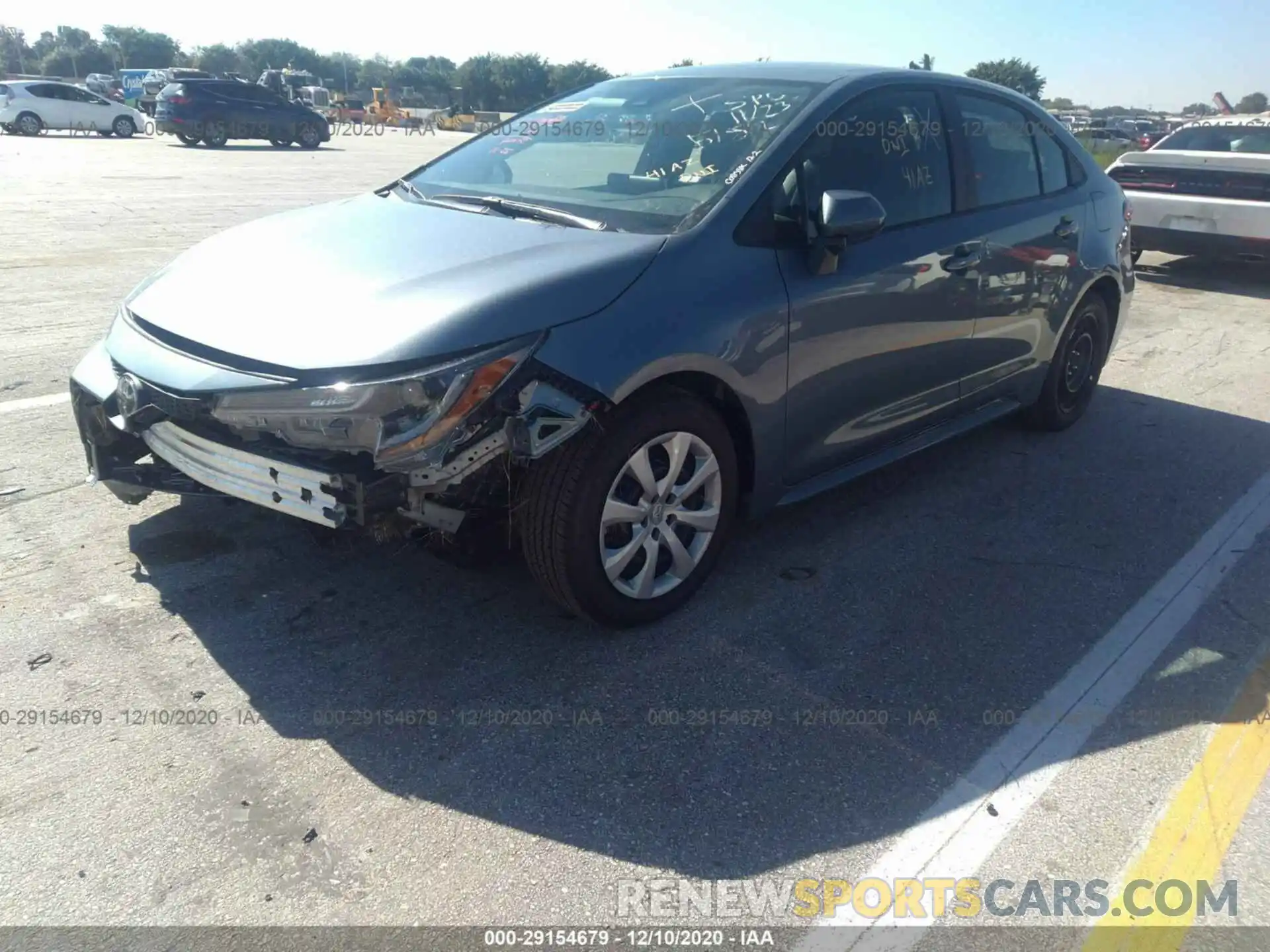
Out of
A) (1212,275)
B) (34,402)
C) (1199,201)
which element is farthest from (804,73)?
(1212,275)

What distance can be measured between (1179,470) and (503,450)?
3.83 metres

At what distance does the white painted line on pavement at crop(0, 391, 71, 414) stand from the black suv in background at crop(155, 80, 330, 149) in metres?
24.6

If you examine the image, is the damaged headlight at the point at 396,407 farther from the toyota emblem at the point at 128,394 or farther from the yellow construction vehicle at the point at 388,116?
the yellow construction vehicle at the point at 388,116

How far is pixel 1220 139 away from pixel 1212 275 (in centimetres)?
158

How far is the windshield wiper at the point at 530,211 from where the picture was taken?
336 centimetres

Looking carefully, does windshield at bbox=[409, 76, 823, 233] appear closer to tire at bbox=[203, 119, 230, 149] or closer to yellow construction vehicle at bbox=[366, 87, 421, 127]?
tire at bbox=[203, 119, 230, 149]

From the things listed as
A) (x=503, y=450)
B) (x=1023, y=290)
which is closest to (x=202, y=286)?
(x=503, y=450)

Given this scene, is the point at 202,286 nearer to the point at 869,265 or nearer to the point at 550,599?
the point at 550,599

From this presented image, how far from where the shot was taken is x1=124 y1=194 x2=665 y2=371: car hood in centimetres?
274

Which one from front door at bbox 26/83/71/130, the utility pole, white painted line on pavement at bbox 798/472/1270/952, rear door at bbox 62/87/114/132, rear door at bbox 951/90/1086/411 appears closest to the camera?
white painted line on pavement at bbox 798/472/1270/952

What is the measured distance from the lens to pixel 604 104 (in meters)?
4.27

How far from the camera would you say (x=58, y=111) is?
29828 mm

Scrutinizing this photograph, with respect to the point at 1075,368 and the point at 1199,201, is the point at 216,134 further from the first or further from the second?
the point at 1075,368

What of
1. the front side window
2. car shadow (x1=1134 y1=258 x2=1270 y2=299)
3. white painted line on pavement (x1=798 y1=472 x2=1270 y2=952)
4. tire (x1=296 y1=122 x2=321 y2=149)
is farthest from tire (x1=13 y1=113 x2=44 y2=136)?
white painted line on pavement (x1=798 y1=472 x2=1270 y2=952)
